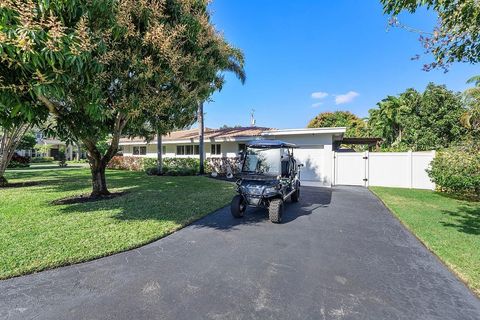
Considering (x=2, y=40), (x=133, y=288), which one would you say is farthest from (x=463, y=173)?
(x=2, y=40)

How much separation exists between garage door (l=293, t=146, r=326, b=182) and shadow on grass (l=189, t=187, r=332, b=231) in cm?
518

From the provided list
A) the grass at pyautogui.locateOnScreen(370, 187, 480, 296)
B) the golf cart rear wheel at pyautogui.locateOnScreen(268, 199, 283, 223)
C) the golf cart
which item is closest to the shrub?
the golf cart

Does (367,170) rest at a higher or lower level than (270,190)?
higher

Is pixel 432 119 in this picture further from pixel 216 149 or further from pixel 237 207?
pixel 237 207

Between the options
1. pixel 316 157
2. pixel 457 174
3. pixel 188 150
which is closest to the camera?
pixel 457 174

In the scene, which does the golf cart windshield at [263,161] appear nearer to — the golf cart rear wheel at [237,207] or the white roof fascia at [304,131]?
the golf cart rear wheel at [237,207]

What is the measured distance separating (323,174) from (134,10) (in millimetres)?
13249

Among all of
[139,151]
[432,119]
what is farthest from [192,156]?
[432,119]

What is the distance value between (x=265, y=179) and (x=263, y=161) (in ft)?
2.42

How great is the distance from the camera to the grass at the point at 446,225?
4.47 meters

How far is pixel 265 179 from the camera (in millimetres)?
7391

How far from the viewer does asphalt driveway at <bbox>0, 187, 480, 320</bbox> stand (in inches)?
124

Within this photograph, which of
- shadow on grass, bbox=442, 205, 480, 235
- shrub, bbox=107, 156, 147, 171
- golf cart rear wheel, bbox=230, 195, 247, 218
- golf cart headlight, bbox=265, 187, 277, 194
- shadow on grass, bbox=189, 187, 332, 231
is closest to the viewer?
shadow on grass, bbox=442, 205, 480, 235

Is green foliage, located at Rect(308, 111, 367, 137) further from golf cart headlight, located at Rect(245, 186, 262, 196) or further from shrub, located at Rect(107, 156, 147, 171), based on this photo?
golf cart headlight, located at Rect(245, 186, 262, 196)
